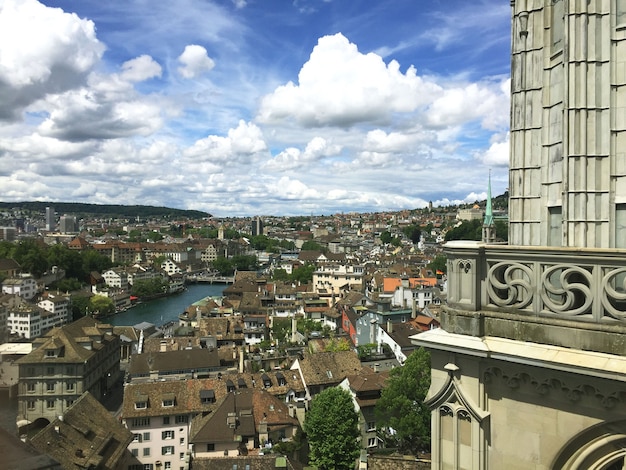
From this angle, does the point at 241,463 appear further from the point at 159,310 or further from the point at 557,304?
the point at 159,310

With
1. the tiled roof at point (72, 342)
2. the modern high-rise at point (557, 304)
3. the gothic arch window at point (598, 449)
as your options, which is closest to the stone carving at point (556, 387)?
the modern high-rise at point (557, 304)

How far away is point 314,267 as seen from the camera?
9162 centimetres

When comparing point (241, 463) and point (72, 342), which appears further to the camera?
point (72, 342)

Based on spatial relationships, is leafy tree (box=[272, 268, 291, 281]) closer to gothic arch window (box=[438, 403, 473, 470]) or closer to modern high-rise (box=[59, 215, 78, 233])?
modern high-rise (box=[59, 215, 78, 233])

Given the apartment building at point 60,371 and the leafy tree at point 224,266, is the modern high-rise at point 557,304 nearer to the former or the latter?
the apartment building at point 60,371

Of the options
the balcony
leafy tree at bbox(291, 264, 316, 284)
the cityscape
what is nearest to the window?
the cityscape

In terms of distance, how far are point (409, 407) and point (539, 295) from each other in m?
22.2

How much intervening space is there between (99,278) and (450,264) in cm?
9745

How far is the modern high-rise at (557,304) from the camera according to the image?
3188 millimetres

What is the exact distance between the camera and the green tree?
22.6m

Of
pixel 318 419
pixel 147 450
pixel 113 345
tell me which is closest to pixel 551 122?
pixel 318 419

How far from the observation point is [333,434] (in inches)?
901

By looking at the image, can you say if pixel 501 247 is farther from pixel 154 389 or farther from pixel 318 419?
Result: pixel 154 389

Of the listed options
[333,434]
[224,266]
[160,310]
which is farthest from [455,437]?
[224,266]
